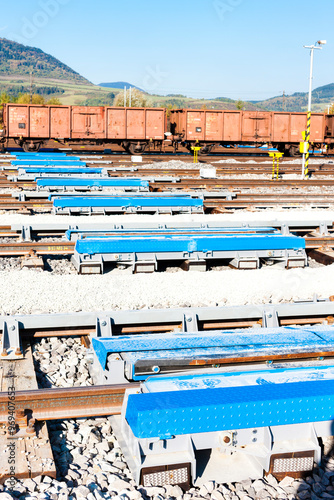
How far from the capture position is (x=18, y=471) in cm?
389

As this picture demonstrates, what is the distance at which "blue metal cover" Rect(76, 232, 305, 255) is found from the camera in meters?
8.99

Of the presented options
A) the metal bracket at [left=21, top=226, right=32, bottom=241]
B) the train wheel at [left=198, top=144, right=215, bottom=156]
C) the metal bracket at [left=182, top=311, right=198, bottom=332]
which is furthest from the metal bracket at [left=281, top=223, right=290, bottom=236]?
the train wheel at [left=198, top=144, right=215, bottom=156]

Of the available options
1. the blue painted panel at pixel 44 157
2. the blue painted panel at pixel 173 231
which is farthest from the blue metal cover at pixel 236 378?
the blue painted panel at pixel 44 157

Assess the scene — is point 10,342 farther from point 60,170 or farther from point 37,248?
point 60,170

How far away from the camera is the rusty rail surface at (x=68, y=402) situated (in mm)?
4582

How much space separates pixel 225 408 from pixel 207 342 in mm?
1431

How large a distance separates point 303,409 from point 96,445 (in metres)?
1.52

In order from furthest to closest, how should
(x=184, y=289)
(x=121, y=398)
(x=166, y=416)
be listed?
(x=184, y=289) → (x=121, y=398) → (x=166, y=416)

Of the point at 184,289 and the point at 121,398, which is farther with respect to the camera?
the point at 184,289

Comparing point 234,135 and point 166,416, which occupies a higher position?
point 234,135

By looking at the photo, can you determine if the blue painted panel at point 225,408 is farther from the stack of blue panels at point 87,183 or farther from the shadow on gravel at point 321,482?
the stack of blue panels at point 87,183

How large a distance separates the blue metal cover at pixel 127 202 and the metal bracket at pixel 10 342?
7415 millimetres

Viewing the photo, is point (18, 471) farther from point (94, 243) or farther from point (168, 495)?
point (94, 243)

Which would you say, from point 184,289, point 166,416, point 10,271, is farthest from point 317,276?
point 166,416
